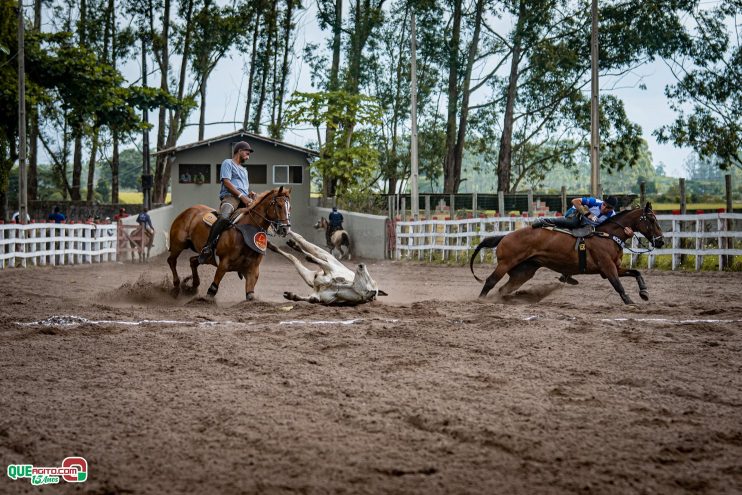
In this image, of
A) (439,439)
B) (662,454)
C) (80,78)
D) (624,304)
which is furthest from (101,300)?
(80,78)

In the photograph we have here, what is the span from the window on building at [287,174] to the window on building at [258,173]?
0.45m

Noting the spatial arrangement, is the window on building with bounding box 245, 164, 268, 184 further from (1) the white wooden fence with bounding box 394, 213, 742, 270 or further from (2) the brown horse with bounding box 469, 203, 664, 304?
(2) the brown horse with bounding box 469, 203, 664, 304

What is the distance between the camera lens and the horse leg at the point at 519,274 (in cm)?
1334

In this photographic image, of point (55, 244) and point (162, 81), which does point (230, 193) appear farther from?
point (162, 81)

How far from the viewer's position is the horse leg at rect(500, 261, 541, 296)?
13.3m

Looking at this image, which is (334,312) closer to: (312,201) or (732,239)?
(732,239)

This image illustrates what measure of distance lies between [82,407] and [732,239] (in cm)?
1734

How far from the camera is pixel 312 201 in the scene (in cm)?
4538

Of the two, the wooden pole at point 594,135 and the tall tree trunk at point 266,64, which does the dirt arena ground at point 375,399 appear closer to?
the wooden pole at point 594,135

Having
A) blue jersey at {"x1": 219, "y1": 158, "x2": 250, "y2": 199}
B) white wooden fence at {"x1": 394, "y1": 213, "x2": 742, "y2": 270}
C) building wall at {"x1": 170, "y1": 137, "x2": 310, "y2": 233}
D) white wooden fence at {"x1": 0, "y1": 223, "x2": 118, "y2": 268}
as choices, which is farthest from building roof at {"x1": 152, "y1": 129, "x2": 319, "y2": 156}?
blue jersey at {"x1": 219, "y1": 158, "x2": 250, "y2": 199}

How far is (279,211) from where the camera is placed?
11922mm

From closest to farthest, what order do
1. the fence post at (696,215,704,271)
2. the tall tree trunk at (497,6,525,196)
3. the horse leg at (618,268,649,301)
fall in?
the horse leg at (618,268,649,301) < the fence post at (696,215,704,271) < the tall tree trunk at (497,6,525,196)

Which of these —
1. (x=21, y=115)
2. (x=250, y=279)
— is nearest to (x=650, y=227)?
(x=250, y=279)

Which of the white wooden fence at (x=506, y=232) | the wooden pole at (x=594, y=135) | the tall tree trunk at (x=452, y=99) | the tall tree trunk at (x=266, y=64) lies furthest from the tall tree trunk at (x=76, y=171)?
the wooden pole at (x=594, y=135)
